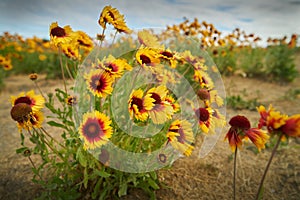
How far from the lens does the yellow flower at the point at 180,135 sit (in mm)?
1075

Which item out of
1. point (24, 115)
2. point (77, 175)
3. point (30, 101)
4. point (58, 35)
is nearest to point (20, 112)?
point (24, 115)

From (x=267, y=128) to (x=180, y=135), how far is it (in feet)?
1.50

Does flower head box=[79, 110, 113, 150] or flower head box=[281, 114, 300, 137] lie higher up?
flower head box=[281, 114, 300, 137]

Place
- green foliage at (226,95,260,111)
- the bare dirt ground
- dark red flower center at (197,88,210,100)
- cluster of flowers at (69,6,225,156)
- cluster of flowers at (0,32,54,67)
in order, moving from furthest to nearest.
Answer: cluster of flowers at (0,32,54,67) → green foliage at (226,95,260,111) → the bare dirt ground → dark red flower center at (197,88,210,100) → cluster of flowers at (69,6,225,156)

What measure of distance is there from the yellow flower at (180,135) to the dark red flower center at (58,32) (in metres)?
0.68

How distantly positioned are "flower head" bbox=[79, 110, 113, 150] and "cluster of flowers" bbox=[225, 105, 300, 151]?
0.52 m

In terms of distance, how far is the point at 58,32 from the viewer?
109cm

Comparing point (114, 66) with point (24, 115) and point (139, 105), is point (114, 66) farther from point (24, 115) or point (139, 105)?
point (24, 115)

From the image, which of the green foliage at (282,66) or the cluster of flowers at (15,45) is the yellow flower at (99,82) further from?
the green foliage at (282,66)

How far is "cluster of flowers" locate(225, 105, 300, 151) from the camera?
2.29 feet

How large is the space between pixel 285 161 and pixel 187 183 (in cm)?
85

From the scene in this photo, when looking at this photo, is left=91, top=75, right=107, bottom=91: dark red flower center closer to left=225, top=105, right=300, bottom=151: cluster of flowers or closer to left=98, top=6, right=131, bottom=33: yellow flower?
left=98, top=6, right=131, bottom=33: yellow flower

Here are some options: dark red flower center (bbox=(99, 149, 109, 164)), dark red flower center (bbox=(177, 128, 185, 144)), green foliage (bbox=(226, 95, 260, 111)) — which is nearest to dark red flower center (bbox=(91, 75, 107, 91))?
dark red flower center (bbox=(99, 149, 109, 164))

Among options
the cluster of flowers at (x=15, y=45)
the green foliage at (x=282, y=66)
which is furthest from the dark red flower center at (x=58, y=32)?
the green foliage at (x=282, y=66)
